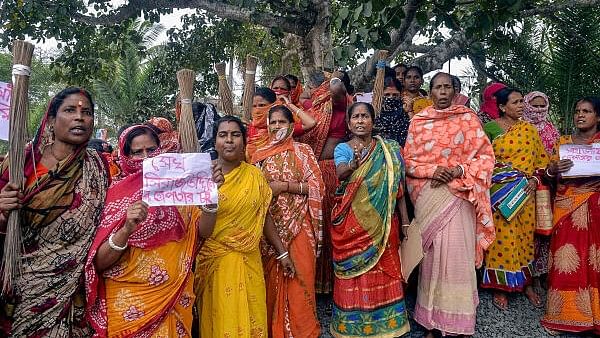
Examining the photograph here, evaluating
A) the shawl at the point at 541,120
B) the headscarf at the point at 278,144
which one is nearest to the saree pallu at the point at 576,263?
the shawl at the point at 541,120

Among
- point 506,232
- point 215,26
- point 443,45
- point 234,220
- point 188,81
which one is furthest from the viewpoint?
point 215,26

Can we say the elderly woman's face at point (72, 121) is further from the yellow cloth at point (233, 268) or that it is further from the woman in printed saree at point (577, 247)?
the woman in printed saree at point (577, 247)

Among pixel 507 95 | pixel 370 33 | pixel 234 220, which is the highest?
pixel 370 33

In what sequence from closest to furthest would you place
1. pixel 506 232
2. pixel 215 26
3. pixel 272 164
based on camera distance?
pixel 272 164 → pixel 506 232 → pixel 215 26

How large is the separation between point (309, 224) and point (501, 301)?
1.81 m

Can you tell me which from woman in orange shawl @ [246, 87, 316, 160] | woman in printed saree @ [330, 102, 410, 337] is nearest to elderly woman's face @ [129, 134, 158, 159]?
woman in orange shawl @ [246, 87, 316, 160]

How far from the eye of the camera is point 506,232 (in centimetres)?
419

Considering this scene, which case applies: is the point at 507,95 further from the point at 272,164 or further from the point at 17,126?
the point at 17,126

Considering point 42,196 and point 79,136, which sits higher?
point 79,136

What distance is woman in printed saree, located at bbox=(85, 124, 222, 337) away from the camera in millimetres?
2637

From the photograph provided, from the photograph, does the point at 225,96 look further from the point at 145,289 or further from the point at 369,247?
the point at 145,289

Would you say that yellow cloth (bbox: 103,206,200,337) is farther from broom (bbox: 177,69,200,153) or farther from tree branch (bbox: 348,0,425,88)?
tree branch (bbox: 348,0,425,88)

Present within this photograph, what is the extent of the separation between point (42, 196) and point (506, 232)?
340 cm

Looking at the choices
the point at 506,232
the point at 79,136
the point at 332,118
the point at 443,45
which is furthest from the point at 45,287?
the point at 443,45
